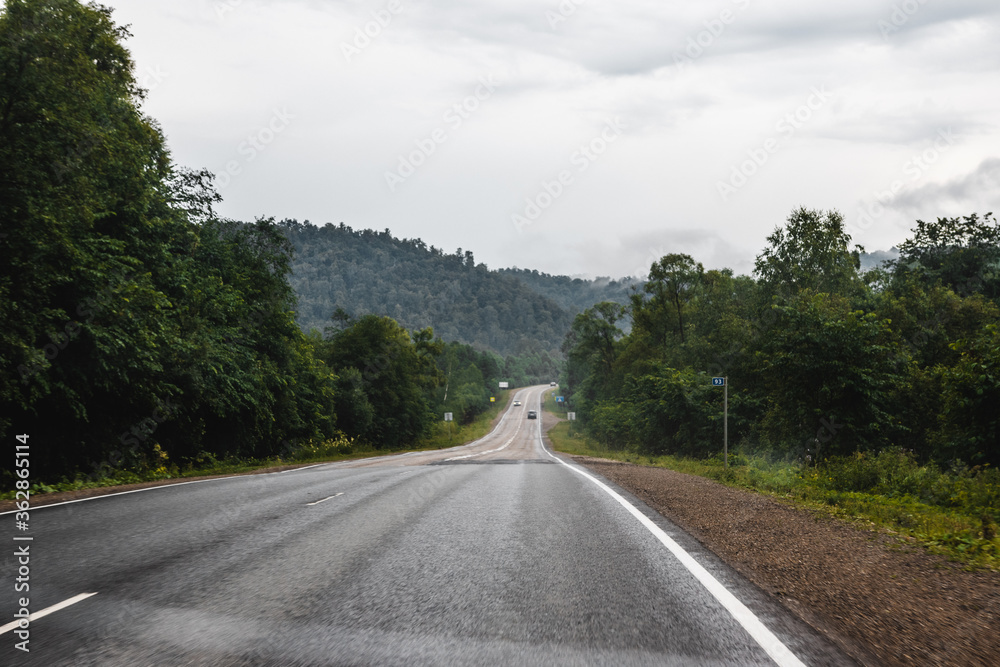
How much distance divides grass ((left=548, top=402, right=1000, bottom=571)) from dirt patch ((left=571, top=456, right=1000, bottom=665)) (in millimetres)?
527

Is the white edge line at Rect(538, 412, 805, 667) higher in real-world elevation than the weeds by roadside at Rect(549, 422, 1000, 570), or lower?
Result: higher

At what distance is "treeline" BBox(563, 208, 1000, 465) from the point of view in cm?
2094

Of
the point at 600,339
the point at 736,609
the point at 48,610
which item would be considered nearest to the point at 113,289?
the point at 48,610

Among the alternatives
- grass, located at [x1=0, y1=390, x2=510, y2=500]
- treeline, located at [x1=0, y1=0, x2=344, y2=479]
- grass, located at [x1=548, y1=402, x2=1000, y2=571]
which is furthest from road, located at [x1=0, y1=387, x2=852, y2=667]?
treeline, located at [x1=0, y1=0, x2=344, y2=479]

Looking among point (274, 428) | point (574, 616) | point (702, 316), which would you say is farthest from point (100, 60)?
point (702, 316)

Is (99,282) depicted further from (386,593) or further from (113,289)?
(386,593)

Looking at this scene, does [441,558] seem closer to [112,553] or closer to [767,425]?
[112,553]

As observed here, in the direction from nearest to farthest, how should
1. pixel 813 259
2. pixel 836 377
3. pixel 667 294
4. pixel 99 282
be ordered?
pixel 99 282
pixel 836 377
pixel 813 259
pixel 667 294

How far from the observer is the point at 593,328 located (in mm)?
67750

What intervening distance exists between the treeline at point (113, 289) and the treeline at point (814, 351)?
19.3 meters

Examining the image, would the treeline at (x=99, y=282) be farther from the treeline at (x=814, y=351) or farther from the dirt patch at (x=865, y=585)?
the treeline at (x=814, y=351)

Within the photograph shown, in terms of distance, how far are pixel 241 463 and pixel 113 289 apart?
10.8 metres

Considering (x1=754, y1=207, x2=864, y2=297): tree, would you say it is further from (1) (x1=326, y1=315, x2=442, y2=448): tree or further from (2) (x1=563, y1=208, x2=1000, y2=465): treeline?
(1) (x1=326, y1=315, x2=442, y2=448): tree

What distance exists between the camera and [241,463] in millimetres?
24250
